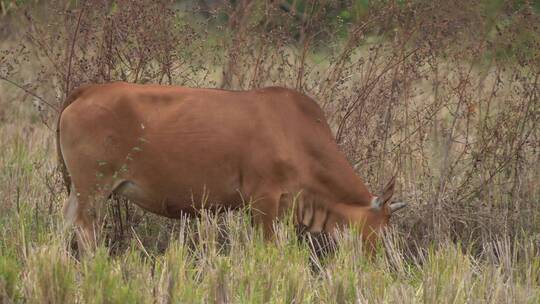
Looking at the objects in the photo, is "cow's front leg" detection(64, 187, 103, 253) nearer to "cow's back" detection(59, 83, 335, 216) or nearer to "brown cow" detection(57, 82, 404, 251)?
"brown cow" detection(57, 82, 404, 251)

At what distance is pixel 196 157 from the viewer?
7465 millimetres

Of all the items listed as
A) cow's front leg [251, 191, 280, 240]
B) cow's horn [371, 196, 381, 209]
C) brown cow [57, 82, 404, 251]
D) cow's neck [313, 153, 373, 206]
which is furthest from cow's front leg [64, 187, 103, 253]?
cow's horn [371, 196, 381, 209]

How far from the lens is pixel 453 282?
240 inches

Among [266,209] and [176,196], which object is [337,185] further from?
[176,196]

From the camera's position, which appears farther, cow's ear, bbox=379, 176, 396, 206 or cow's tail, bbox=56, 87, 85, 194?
cow's tail, bbox=56, 87, 85, 194

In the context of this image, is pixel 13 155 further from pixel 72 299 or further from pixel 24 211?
pixel 72 299

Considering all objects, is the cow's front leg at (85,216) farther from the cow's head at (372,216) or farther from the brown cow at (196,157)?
the cow's head at (372,216)

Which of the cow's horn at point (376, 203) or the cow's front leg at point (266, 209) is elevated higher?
the cow's horn at point (376, 203)

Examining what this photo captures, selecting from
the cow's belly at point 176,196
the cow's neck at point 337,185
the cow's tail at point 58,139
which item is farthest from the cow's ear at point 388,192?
the cow's tail at point 58,139

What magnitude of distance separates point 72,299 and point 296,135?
7.51ft

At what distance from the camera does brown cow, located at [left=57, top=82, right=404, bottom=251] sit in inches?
292

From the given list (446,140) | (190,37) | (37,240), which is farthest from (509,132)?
(37,240)

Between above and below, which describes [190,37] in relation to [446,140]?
above

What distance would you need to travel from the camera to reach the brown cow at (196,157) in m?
7.42
